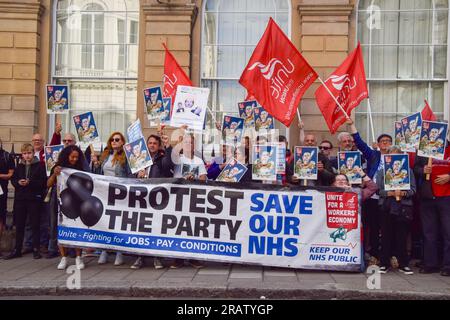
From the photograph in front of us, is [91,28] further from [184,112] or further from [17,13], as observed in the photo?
[184,112]

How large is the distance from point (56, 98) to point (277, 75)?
4.15m

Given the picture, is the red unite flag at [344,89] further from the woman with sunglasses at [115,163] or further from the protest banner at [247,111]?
the woman with sunglasses at [115,163]

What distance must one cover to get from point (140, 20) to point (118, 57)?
101 centimetres

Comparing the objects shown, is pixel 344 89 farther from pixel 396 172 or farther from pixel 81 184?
pixel 81 184

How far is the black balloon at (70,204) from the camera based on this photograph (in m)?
8.43

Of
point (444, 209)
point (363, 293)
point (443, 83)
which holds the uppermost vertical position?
point (443, 83)

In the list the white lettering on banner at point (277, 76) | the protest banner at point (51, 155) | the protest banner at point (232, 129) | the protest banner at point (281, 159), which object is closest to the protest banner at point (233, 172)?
the protest banner at point (281, 159)

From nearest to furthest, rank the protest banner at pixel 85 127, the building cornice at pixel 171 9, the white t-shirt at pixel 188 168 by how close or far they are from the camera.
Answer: the white t-shirt at pixel 188 168
the protest banner at pixel 85 127
the building cornice at pixel 171 9

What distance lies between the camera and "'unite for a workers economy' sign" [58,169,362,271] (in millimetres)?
8102

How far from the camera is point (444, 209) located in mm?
8266

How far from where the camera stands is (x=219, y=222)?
8.24 meters

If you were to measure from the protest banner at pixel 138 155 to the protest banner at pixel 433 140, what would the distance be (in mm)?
4150

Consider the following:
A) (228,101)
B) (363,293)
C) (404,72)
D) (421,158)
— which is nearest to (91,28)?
(228,101)

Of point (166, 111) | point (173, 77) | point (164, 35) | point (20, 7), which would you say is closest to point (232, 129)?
point (166, 111)
